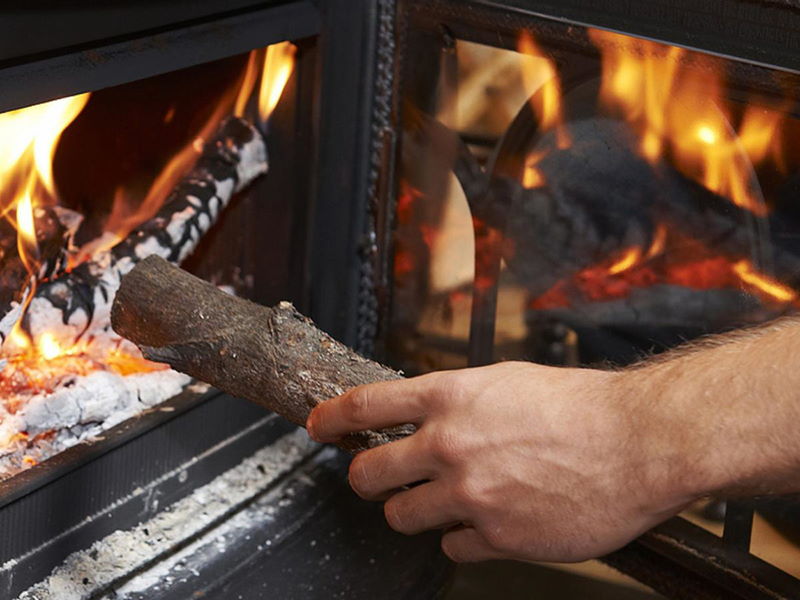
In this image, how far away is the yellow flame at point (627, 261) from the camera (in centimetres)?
128

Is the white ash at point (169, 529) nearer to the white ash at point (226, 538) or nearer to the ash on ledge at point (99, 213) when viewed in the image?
the white ash at point (226, 538)

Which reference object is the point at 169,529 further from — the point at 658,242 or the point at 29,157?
the point at 658,242

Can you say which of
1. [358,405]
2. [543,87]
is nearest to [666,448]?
[358,405]

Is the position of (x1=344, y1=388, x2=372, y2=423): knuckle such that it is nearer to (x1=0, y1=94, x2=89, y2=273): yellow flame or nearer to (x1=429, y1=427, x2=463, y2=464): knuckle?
(x1=429, y1=427, x2=463, y2=464): knuckle

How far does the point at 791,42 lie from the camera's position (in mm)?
1088

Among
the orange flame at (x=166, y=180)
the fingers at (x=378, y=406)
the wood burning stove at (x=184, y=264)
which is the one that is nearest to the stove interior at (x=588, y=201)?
the wood burning stove at (x=184, y=264)

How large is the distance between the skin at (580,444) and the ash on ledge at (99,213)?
55 cm

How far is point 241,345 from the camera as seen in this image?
1.11 meters

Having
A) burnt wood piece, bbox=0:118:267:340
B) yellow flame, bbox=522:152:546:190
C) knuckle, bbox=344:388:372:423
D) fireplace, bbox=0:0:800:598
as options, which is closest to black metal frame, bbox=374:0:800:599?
fireplace, bbox=0:0:800:598

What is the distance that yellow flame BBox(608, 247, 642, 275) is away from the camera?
1.28 m

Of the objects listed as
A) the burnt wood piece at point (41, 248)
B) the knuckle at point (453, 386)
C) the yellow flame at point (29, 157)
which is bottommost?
the knuckle at point (453, 386)

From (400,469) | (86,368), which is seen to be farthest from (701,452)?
(86,368)

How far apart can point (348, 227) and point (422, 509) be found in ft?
2.41

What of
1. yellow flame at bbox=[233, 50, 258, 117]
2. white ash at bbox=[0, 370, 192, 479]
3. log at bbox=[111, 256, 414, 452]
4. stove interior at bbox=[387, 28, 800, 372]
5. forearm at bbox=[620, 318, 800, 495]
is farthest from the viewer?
yellow flame at bbox=[233, 50, 258, 117]
